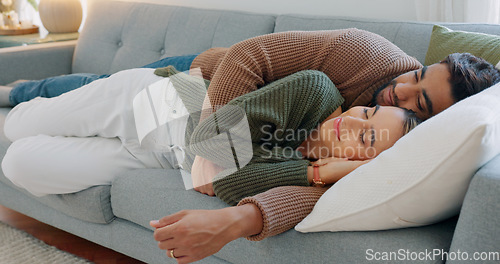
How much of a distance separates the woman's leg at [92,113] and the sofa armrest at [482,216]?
3.32ft

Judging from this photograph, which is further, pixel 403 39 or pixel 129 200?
pixel 403 39

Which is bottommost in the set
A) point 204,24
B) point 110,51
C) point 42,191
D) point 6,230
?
point 6,230

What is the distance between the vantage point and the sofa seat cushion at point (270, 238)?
35.8 inches

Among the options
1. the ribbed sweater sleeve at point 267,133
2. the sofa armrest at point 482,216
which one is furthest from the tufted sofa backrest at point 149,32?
the sofa armrest at point 482,216

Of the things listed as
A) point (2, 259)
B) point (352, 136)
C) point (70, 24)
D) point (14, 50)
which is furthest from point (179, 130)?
point (70, 24)

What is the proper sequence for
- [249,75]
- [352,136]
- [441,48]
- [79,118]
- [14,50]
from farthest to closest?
[14,50]
[79,118]
[441,48]
[249,75]
[352,136]

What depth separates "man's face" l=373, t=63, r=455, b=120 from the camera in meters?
1.11

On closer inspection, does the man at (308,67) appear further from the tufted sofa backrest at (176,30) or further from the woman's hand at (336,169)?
the tufted sofa backrest at (176,30)

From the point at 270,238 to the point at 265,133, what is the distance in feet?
0.89

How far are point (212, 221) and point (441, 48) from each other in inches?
33.4

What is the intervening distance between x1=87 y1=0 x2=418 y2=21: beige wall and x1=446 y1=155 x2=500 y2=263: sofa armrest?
4.08 feet

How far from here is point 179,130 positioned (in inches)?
56.3

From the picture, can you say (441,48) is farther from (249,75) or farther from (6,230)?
(6,230)

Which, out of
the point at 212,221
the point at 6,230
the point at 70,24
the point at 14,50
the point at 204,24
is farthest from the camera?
the point at 70,24
